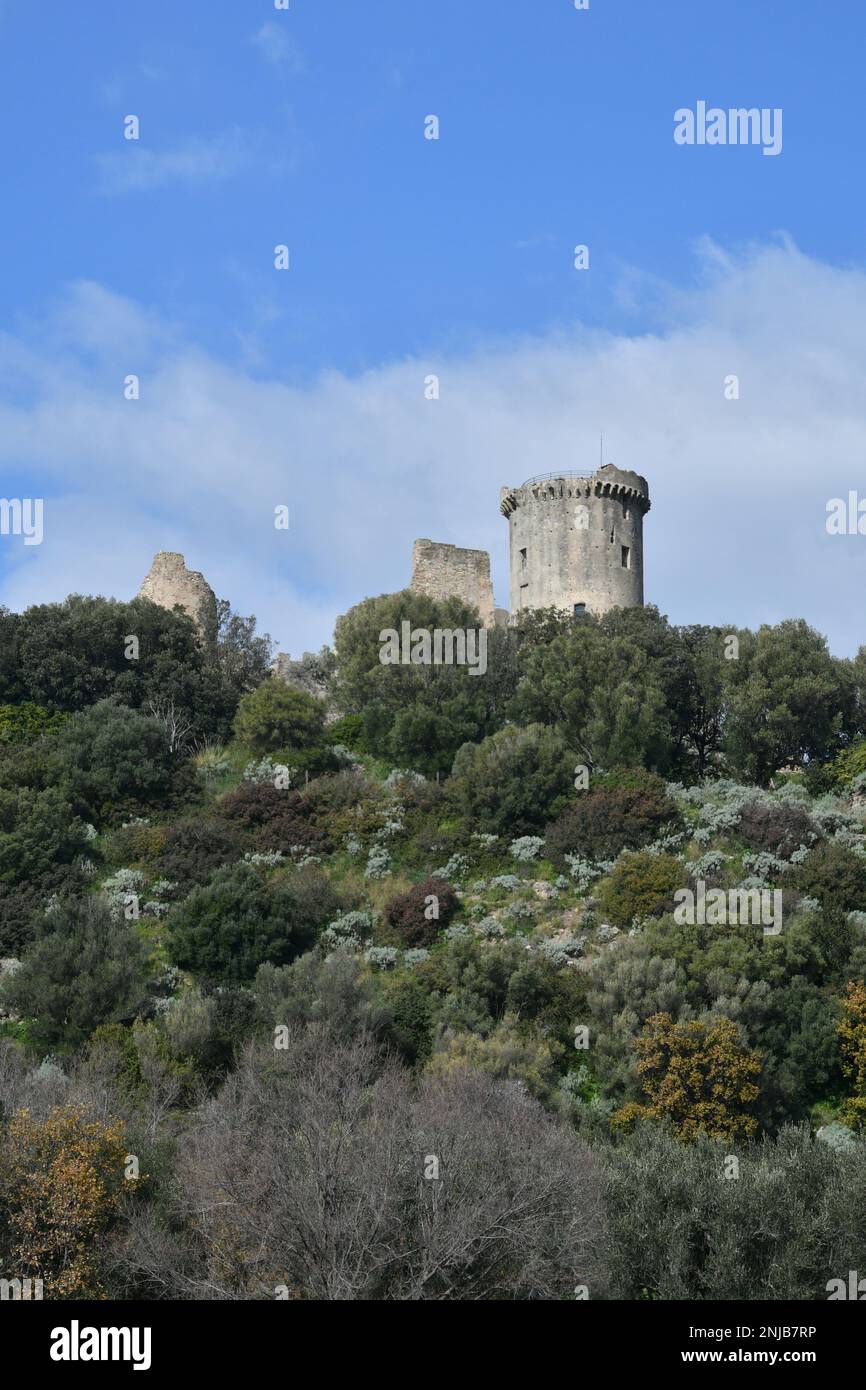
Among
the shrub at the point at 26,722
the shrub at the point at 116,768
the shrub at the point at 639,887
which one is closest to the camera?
the shrub at the point at 639,887

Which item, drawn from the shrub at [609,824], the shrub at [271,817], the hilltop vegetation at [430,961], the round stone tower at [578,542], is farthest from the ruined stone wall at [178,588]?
the shrub at [609,824]

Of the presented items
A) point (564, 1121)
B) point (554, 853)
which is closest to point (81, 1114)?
point (564, 1121)

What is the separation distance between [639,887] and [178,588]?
2519cm

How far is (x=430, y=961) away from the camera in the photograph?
31.3 meters

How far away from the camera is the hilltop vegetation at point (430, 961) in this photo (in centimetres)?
1928

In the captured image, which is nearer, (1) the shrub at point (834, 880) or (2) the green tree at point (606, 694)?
(1) the shrub at point (834, 880)

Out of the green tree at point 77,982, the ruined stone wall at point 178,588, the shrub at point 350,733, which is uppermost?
the ruined stone wall at point 178,588

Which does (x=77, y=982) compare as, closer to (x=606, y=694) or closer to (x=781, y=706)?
(x=606, y=694)

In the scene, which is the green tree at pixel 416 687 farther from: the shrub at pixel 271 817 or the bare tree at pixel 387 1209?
the bare tree at pixel 387 1209

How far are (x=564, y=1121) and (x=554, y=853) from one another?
1230cm

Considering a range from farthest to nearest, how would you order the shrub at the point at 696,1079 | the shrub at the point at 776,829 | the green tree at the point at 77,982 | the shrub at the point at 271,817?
the shrub at the point at 271,817 → the shrub at the point at 776,829 → the green tree at the point at 77,982 → the shrub at the point at 696,1079

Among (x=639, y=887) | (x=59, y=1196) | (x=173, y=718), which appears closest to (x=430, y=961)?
(x=639, y=887)

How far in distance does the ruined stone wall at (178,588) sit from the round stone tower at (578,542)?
10502mm

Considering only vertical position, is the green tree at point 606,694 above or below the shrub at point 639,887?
above
